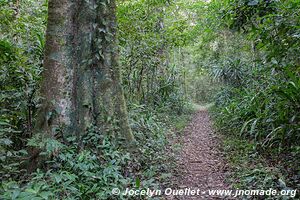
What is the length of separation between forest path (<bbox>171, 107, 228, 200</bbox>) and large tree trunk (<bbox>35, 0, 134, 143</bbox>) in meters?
1.24

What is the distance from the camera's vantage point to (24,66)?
443 cm

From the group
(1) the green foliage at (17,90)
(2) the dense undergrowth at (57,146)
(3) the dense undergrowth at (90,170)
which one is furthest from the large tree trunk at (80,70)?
(1) the green foliage at (17,90)

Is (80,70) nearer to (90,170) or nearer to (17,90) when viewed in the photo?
(17,90)

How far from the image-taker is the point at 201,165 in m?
5.22

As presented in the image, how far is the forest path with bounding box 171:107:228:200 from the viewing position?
4.25 meters

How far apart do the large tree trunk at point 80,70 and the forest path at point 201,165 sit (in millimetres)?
1240

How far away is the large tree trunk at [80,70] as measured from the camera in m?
4.25

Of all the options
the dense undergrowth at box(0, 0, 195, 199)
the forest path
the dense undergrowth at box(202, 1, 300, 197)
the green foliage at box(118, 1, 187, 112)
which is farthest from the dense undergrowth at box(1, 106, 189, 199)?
the green foliage at box(118, 1, 187, 112)

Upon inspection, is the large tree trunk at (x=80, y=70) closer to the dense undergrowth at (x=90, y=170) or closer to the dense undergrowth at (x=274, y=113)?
the dense undergrowth at (x=90, y=170)

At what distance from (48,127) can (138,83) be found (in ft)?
14.6

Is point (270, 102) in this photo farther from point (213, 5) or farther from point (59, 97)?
point (213, 5)

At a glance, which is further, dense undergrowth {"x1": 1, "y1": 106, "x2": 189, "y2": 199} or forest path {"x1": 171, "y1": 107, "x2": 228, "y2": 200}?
forest path {"x1": 171, "y1": 107, "x2": 228, "y2": 200}

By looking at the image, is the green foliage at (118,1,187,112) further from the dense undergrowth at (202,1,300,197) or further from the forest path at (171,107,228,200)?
the dense undergrowth at (202,1,300,197)

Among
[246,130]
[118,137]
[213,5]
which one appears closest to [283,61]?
[246,130]
